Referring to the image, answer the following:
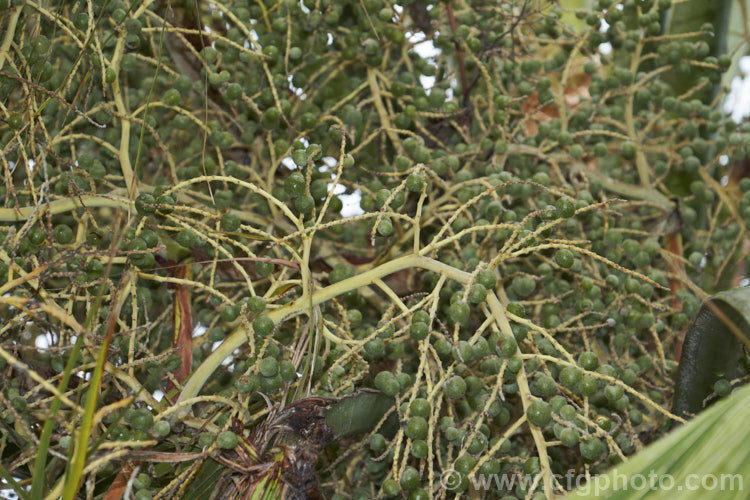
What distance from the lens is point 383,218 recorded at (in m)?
0.74

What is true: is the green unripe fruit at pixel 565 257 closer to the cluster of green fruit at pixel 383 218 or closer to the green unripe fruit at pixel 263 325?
the cluster of green fruit at pixel 383 218

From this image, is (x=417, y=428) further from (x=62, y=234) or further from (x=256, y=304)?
(x=62, y=234)

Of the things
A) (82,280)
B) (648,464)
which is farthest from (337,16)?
(648,464)

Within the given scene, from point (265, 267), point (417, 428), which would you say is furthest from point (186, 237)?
point (417, 428)

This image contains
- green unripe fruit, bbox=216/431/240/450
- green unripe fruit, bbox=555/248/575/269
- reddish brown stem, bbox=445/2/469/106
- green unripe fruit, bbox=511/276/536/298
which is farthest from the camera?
reddish brown stem, bbox=445/2/469/106

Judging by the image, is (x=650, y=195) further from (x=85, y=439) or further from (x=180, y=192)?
(x=85, y=439)

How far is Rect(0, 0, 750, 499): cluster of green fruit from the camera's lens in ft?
2.40

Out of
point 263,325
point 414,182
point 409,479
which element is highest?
point 414,182

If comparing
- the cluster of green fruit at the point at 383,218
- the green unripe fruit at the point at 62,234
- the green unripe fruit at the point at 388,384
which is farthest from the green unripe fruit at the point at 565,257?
the green unripe fruit at the point at 62,234

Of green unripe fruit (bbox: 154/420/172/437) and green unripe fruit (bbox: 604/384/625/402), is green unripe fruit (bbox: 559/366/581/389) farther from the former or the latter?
green unripe fruit (bbox: 154/420/172/437)

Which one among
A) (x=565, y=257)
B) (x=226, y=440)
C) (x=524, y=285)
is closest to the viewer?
(x=226, y=440)

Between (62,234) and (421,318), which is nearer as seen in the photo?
(421,318)

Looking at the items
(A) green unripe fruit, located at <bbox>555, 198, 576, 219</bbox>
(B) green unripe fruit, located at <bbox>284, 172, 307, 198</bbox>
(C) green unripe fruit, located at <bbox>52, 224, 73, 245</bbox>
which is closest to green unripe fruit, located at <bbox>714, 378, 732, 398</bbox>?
(A) green unripe fruit, located at <bbox>555, 198, 576, 219</bbox>

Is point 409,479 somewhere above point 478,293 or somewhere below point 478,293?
below
